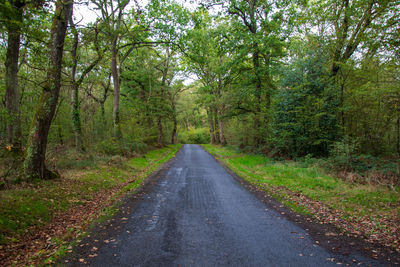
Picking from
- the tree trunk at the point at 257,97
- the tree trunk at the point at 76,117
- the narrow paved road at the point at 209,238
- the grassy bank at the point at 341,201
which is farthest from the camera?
the tree trunk at the point at 257,97

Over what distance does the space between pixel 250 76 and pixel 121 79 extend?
533 inches

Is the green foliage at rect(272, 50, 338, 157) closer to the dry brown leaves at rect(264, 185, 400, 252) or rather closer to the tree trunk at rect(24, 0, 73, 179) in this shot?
the dry brown leaves at rect(264, 185, 400, 252)

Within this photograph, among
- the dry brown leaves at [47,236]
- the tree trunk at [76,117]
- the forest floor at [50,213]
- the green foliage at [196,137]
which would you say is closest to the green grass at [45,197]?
the forest floor at [50,213]

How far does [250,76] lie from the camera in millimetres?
17406

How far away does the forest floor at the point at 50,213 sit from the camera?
3.81m

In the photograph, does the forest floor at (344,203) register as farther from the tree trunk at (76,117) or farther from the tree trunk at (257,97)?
the tree trunk at (76,117)

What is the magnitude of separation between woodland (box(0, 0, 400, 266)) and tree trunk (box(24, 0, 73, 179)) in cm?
3

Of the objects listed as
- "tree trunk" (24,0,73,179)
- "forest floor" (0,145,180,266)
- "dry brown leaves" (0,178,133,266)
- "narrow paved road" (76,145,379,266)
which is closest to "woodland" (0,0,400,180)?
"tree trunk" (24,0,73,179)

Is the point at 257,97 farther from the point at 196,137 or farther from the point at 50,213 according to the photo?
the point at 196,137

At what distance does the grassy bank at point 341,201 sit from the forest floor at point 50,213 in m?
5.51

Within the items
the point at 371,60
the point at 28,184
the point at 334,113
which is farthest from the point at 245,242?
the point at 371,60

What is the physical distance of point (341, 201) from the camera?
20.9 feet

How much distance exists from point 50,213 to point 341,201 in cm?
805

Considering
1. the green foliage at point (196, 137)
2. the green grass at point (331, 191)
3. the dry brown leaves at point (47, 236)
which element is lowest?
the dry brown leaves at point (47, 236)
